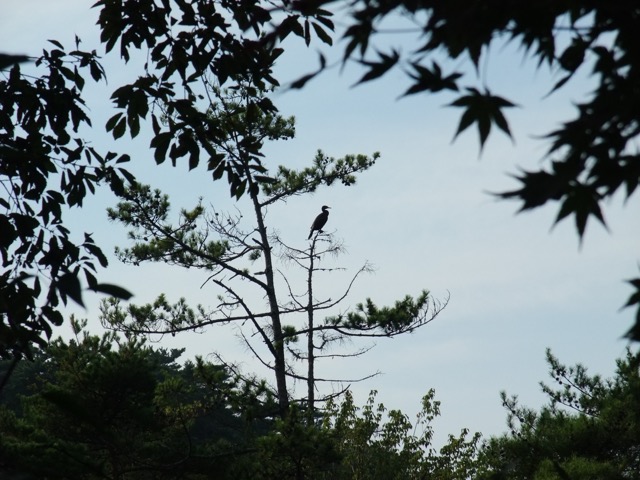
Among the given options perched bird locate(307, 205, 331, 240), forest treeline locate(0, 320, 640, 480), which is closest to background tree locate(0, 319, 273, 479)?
forest treeline locate(0, 320, 640, 480)

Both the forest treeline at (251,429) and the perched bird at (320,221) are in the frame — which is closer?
the forest treeline at (251,429)

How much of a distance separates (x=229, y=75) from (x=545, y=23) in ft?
10.9

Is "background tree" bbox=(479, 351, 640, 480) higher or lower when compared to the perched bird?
lower

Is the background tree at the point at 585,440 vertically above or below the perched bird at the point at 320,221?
below

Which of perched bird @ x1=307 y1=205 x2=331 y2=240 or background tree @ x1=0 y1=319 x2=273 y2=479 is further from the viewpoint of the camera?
perched bird @ x1=307 y1=205 x2=331 y2=240

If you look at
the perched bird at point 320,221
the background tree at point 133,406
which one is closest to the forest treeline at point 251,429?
the background tree at point 133,406

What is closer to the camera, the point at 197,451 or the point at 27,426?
the point at 27,426

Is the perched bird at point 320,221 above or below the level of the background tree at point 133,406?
above

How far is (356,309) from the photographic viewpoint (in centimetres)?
1577

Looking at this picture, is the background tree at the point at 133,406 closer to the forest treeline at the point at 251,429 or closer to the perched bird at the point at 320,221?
the forest treeline at the point at 251,429

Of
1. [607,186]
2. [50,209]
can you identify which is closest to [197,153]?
[50,209]

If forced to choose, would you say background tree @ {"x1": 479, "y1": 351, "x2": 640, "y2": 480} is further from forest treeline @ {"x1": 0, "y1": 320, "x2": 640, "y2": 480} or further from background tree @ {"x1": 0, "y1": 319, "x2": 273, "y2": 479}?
background tree @ {"x1": 0, "y1": 319, "x2": 273, "y2": 479}

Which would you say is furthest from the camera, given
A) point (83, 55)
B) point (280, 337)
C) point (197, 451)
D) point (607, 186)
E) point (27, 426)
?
point (280, 337)

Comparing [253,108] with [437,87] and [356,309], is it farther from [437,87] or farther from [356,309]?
[356,309]
